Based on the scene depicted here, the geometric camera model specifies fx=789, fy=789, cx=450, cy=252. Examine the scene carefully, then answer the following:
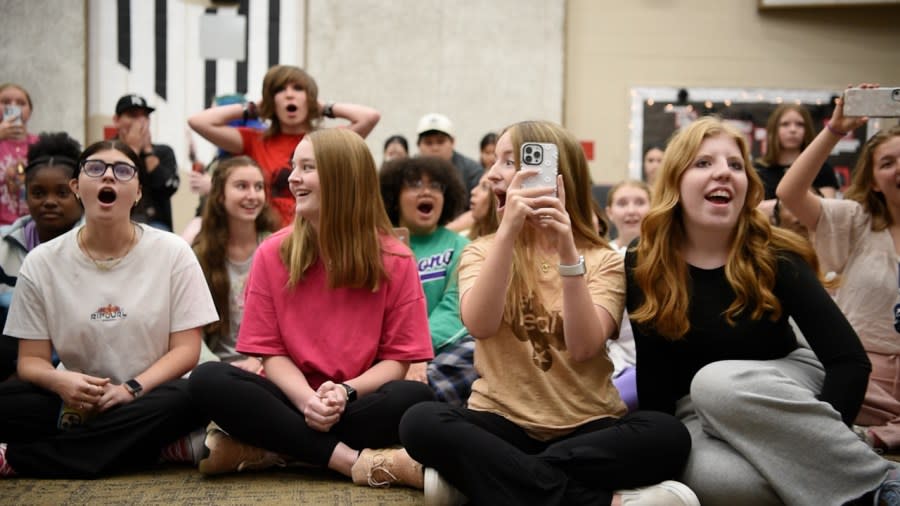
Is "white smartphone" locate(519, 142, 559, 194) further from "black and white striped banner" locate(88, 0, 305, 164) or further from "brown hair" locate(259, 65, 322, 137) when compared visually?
"black and white striped banner" locate(88, 0, 305, 164)

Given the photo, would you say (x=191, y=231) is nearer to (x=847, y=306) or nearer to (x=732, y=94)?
(x=847, y=306)

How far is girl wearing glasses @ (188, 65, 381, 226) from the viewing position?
394 centimetres

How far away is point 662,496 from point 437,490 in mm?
580

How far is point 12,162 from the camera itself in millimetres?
4656

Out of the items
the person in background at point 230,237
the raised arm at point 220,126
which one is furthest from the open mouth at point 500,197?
the raised arm at point 220,126

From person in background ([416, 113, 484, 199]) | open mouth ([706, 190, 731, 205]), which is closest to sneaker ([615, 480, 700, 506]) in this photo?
open mouth ([706, 190, 731, 205])

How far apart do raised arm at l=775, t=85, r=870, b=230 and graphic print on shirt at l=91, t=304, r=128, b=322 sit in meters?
2.30

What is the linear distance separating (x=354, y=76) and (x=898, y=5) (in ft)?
17.0

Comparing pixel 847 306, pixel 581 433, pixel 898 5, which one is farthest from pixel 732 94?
pixel 581 433

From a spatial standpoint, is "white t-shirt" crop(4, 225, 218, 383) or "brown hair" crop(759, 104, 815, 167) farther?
"brown hair" crop(759, 104, 815, 167)

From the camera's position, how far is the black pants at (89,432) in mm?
2504

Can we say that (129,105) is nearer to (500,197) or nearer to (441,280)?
(441,280)

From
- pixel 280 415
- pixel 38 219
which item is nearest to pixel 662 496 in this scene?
pixel 280 415

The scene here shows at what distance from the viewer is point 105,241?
2725 mm
